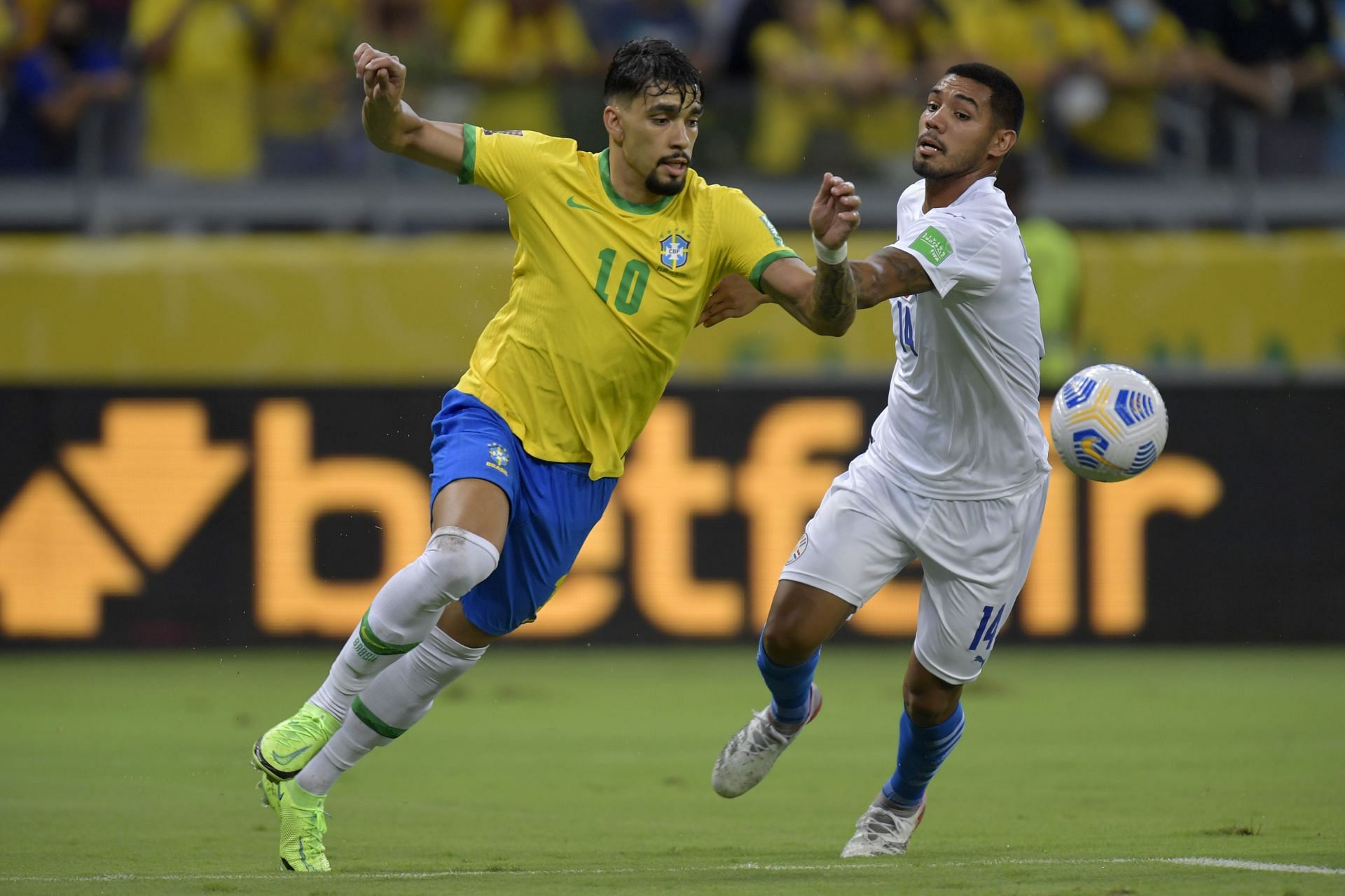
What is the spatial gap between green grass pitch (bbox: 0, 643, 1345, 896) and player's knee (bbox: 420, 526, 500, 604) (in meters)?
0.81

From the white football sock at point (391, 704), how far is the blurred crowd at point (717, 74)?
20.6 ft

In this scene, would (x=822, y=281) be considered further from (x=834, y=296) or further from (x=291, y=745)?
(x=291, y=745)

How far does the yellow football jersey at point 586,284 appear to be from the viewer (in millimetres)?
5734

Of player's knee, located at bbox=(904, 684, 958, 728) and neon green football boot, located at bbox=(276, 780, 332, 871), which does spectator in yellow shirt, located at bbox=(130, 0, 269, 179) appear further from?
player's knee, located at bbox=(904, 684, 958, 728)

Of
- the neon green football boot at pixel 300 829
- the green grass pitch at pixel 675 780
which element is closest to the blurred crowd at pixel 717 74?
the green grass pitch at pixel 675 780

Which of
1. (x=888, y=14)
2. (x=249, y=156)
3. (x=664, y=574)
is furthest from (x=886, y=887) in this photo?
(x=888, y=14)

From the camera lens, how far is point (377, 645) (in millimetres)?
5457

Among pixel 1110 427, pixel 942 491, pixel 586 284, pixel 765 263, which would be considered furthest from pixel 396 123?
pixel 1110 427

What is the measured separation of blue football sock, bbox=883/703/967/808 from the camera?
19.7 ft

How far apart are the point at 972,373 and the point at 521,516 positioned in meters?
1.48

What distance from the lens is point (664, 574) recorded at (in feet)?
36.7

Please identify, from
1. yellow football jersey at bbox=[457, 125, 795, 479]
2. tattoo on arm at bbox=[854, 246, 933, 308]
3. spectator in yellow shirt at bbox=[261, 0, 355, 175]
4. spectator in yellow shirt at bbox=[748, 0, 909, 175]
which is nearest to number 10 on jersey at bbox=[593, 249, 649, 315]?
yellow football jersey at bbox=[457, 125, 795, 479]

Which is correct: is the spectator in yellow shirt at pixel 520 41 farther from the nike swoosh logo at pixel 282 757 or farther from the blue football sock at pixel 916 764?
the nike swoosh logo at pixel 282 757

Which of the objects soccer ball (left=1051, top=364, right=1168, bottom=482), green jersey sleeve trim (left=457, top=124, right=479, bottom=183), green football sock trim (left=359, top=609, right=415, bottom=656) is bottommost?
green football sock trim (left=359, top=609, right=415, bottom=656)
